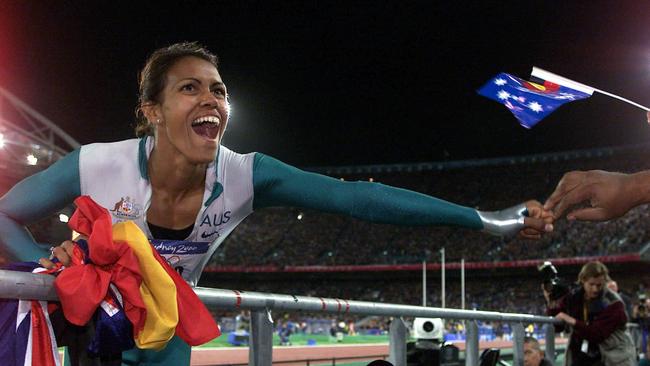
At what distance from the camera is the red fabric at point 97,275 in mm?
1513

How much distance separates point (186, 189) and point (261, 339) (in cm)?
65

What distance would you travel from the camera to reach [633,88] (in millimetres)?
29406

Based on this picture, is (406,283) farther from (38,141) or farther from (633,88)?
(38,141)

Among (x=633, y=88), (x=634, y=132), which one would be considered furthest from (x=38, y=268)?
(x=634, y=132)

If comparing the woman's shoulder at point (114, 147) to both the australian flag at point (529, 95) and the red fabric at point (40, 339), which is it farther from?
the australian flag at point (529, 95)

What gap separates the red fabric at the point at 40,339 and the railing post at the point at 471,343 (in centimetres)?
283

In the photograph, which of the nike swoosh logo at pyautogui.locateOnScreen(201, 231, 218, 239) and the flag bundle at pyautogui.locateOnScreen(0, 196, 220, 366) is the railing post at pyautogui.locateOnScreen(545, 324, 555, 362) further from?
the flag bundle at pyautogui.locateOnScreen(0, 196, 220, 366)

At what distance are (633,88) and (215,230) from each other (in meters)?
30.5

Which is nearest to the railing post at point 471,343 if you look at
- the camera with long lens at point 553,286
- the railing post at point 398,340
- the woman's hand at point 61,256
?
the railing post at point 398,340

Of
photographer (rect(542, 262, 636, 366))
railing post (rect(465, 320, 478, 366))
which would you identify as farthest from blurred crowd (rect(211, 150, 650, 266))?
railing post (rect(465, 320, 478, 366))

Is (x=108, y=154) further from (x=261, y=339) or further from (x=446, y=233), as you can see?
(x=446, y=233)

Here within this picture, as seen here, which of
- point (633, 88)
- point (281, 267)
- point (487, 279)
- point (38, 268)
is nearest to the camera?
point (38, 268)

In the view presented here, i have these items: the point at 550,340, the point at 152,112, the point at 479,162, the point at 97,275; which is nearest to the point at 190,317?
the point at 97,275

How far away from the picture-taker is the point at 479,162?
49.2 metres
